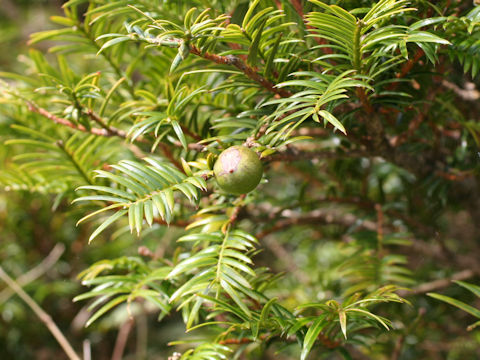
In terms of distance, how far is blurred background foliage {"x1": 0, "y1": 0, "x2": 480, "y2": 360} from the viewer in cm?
93

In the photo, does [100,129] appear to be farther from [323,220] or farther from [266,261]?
[266,261]

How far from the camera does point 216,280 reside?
19.7 inches

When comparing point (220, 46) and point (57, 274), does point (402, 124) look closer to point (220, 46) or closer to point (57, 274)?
point (220, 46)

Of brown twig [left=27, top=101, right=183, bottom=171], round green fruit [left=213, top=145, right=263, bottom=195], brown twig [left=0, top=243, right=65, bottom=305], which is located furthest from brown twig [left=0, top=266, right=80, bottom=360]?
round green fruit [left=213, top=145, right=263, bottom=195]

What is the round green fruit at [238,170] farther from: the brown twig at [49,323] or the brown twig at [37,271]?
the brown twig at [37,271]

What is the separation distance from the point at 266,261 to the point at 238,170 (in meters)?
1.08

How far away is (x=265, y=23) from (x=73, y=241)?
42.7 inches

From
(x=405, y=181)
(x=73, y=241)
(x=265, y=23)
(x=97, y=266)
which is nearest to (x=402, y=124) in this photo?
(x=405, y=181)

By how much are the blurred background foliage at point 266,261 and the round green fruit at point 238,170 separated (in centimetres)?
42

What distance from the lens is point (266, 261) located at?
150cm

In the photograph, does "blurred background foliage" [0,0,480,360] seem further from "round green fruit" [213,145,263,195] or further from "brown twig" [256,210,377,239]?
"round green fruit" [213,145,263,195]

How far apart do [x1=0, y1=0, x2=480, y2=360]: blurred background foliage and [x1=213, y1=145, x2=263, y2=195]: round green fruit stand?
1.38ft

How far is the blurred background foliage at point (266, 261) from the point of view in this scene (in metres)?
0.93

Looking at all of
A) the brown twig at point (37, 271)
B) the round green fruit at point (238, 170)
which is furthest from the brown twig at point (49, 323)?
the round green fruit at point (238, 170)
